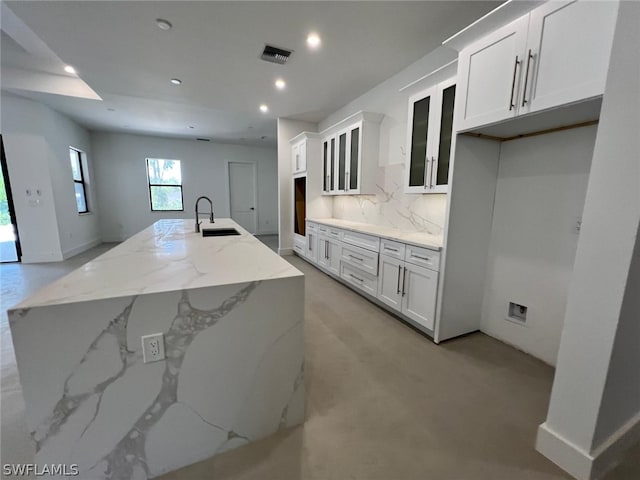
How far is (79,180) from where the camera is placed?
240 inches

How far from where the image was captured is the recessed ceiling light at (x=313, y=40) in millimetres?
2577

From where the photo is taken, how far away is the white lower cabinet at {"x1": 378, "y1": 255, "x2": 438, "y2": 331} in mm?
2406

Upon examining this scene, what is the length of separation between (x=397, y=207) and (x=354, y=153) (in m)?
1.05

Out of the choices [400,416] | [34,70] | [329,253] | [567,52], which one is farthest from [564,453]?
[34,70]

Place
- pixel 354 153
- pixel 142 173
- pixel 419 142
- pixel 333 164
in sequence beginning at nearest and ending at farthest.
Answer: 1. pixel 419 142
2. pixel 354 153
3. pixel 333 164
4. pixel 142 173

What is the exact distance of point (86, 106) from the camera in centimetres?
474

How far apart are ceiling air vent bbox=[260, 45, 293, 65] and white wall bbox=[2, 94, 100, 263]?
15.0 ft

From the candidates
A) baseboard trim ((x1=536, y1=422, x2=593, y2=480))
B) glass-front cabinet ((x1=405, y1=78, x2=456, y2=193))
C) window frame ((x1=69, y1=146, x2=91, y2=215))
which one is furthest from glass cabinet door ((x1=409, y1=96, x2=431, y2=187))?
window frame ((x1=69, y1=146, x2=91, y2=215))

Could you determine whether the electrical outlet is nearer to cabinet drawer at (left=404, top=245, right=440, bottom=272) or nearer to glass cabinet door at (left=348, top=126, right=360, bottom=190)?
cabinet drawer at (left=404, top=245, right=440, bottom=272)

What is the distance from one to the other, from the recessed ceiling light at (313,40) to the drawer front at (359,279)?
2.53 metres

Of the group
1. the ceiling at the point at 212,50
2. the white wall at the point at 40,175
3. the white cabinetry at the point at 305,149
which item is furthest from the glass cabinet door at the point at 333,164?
the white wall at the point at 40,175

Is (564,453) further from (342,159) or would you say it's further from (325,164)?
(325,164)

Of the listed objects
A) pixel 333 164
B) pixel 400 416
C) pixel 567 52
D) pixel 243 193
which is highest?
pixel 567 52

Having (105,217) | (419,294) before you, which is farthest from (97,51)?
(105,217)
